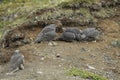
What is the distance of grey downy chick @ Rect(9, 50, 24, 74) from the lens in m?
12.0

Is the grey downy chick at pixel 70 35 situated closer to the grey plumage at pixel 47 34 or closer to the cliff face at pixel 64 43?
the cliff face at pixel 64 43

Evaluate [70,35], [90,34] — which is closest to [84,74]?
[70,35]

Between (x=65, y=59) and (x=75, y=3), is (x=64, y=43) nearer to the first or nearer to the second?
(x=65, y=59)

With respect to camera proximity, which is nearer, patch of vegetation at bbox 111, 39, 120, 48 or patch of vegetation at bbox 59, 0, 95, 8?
patch of vegetation at bbox 111, 39, 120, 48

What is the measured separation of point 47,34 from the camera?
13.9m

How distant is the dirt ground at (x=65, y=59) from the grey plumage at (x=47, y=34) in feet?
0.79

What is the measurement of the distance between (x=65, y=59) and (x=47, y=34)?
60.7 inches

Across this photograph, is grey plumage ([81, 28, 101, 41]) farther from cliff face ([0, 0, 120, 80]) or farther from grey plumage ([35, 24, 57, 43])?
grey plumage ([35, 24, 57, 43])

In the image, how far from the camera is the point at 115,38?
48.4ft

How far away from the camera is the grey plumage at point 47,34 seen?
45.7ft

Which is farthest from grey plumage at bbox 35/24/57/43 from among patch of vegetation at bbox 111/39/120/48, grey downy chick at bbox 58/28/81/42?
patch of vegetation at bbox 111/39/120/48

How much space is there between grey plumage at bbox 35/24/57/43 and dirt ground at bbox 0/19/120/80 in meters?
0.24

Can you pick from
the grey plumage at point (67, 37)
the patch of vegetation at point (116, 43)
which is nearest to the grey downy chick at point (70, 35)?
the grey plumage at point (67, 37)

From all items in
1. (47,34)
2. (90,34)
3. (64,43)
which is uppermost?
(47,34)
